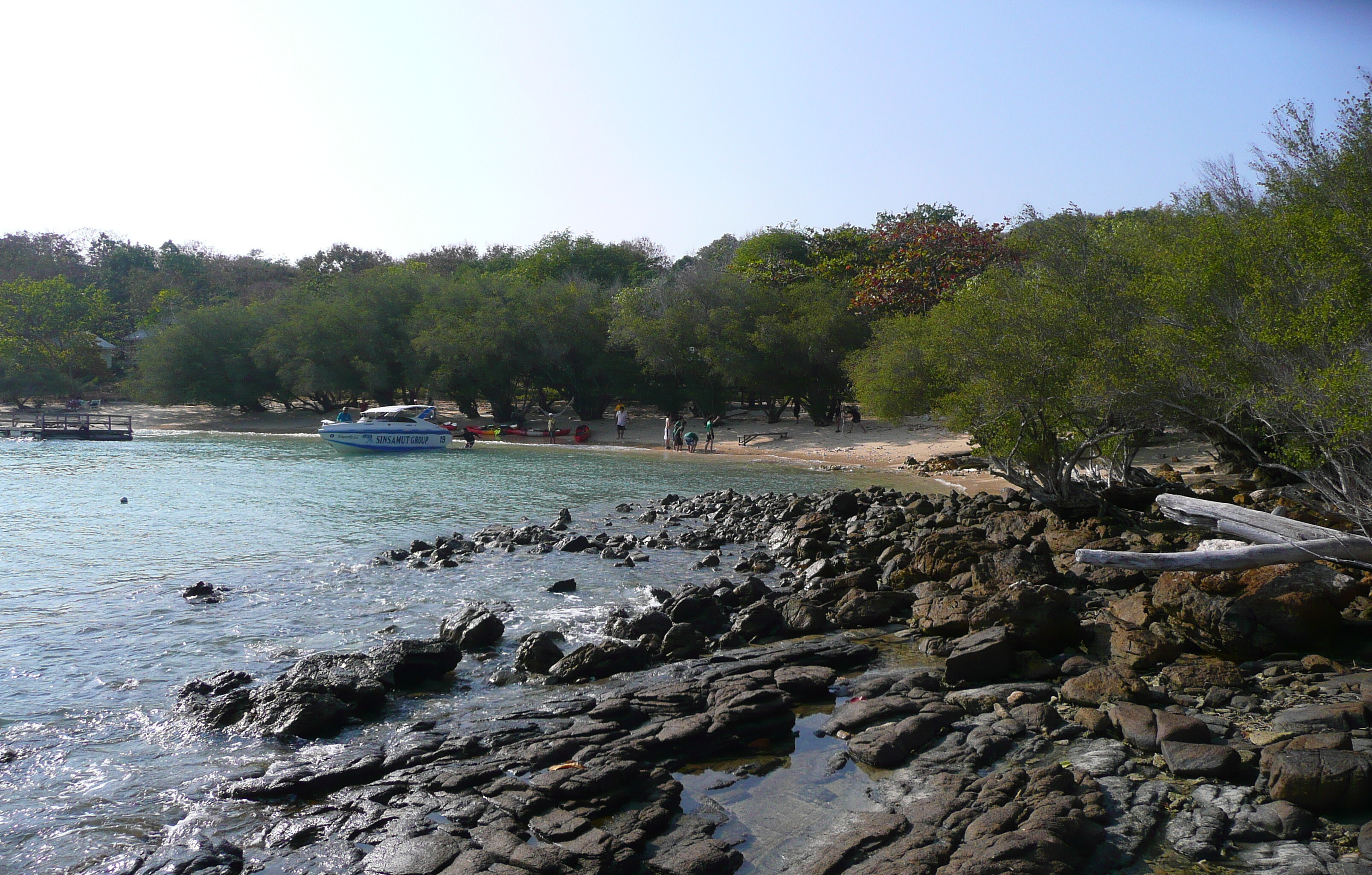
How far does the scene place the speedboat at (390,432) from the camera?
4122cm

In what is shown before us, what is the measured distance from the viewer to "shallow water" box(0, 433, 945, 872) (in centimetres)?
738

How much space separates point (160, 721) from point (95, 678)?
208 centimetres

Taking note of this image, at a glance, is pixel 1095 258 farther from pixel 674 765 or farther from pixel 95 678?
pixel 95 678

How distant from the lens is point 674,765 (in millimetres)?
7332

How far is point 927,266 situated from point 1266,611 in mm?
30607

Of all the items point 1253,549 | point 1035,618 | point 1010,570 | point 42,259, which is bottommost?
point 1035,618

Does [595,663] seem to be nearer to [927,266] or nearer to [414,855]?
[414,855]

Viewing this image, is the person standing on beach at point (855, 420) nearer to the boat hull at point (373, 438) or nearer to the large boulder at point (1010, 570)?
the boat hull at point (373, 438)

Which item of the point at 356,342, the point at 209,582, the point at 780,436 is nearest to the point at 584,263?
the point at 356,342

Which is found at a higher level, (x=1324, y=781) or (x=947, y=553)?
(x=947, y=553)

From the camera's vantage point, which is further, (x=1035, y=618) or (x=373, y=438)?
(x=373, y=438)

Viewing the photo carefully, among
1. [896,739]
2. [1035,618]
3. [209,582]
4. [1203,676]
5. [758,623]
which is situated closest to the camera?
[896,739]

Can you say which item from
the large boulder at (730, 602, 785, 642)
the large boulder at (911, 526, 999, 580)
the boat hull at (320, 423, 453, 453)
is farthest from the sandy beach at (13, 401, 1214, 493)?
the large boulder at (730, 602, 785, 642)

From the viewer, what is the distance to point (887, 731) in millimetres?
7512
